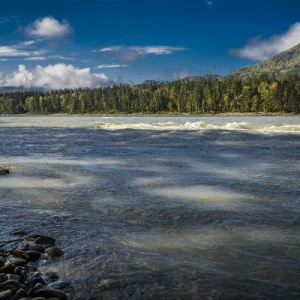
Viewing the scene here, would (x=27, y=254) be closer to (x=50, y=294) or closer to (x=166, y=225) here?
(x=50, y=294)

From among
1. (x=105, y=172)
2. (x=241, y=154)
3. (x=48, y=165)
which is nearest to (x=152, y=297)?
(x=105, y=172)

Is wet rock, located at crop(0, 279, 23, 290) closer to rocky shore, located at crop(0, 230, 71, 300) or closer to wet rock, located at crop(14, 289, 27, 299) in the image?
rocky shore, located at crop(0, 230, 71, 300)

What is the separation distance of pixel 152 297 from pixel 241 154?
25.3 metres

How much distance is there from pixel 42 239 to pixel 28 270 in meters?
1.95

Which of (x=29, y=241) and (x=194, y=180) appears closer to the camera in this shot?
(x=29, y=241)

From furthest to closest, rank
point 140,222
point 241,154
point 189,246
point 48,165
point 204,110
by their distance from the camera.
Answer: point 204,110 < point 241,154 < point 48,165 < point 140,222 < point 189,246

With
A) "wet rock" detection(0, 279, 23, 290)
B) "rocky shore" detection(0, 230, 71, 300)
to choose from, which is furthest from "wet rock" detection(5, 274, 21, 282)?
"wet rock" detection(0, 279, 23, 290)

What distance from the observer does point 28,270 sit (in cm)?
892

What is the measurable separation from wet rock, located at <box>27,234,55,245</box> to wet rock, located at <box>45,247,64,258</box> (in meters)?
0.66

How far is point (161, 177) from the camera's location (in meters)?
21.1

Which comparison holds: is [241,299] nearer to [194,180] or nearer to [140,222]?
[140,222]

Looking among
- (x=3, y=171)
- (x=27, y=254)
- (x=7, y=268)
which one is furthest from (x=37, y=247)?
(x=3, y=171)

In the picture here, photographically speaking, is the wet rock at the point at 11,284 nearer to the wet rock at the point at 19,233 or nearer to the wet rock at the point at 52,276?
the wet rock at the point at 52,276

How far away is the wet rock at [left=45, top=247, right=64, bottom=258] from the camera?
992 centimetres
